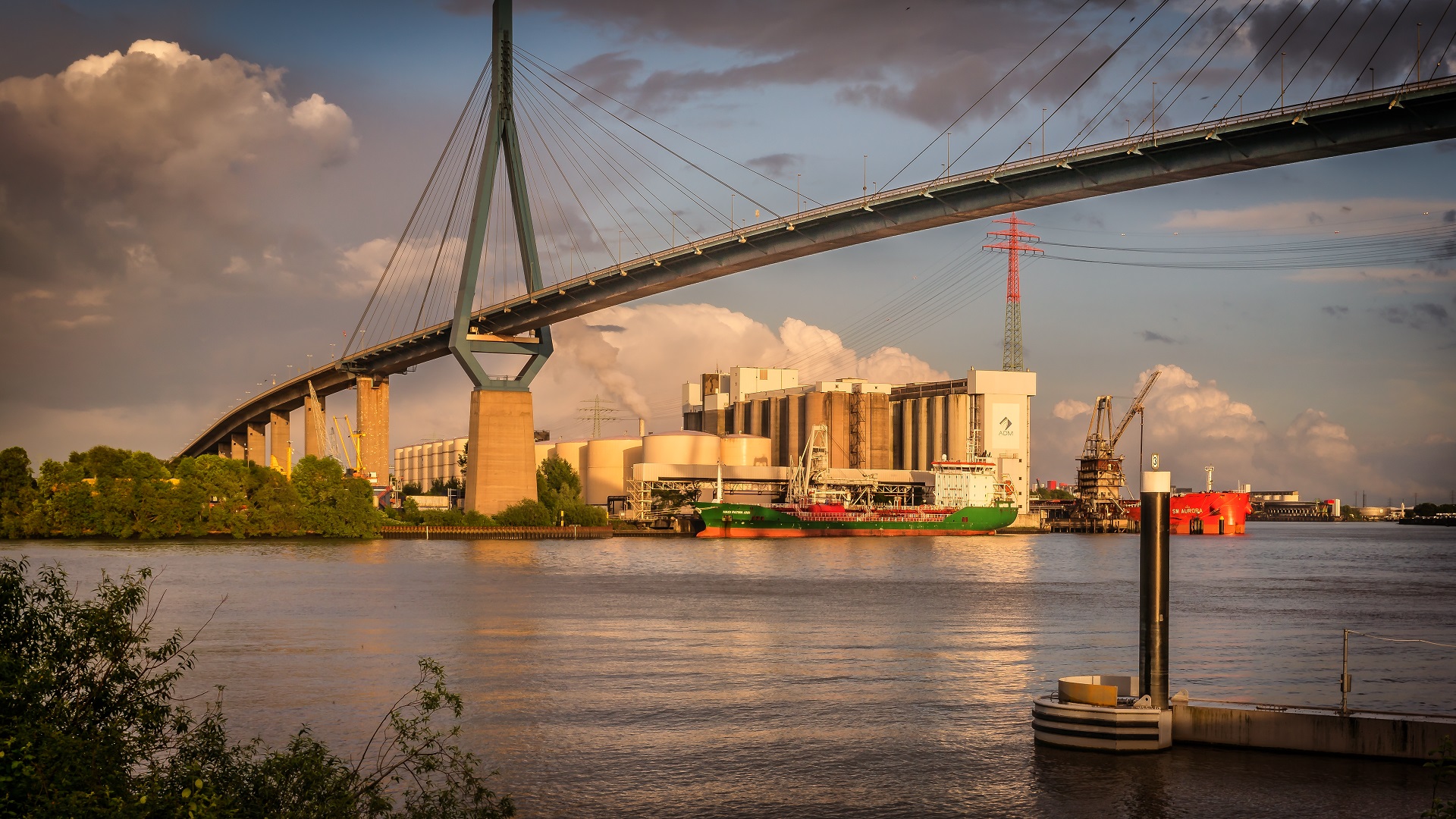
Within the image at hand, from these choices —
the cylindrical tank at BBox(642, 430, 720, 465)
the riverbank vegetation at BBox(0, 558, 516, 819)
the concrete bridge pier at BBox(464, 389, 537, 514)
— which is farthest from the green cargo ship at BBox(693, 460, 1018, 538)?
the riverbank vegetation at BBox(0, 558, 516, 819)

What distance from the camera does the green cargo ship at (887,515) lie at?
310 feet

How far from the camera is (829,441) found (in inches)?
5586

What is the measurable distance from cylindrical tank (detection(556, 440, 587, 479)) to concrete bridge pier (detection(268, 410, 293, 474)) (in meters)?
29.9

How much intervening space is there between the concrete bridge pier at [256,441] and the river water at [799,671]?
60624mm

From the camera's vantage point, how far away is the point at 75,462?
8050cm

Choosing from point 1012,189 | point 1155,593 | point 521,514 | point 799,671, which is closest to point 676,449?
point 521,514

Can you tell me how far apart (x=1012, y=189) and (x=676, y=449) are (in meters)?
79.5

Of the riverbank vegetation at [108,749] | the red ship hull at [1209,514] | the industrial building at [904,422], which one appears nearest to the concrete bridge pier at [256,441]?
the industrial building at [904,422]

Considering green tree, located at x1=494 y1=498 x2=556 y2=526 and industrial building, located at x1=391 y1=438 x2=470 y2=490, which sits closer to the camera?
green tree, located at x1=494 y1=498 x2=556 y2=526

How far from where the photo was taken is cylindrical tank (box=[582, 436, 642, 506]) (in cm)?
12662

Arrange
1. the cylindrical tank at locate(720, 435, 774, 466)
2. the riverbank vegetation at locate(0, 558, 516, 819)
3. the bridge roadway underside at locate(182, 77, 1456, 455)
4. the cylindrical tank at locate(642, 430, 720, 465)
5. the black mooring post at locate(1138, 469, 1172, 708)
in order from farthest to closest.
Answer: the cylindrical tank at locate(720, 435, 774, 466)
the cylindrical tank at locate(642, 430, 720, 465)
the bridge roadway underside at locate(182, 77, 1456, 455)
the black mooring post at locate(1138, 469, 1172, 708)
the riverbank vegetation at locate(0, 558, 516, 819)

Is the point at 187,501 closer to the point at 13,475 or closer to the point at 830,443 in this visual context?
the point at 13,475

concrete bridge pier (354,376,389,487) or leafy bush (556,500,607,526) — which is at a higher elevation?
concrete bridge pier (354,376,389,487)

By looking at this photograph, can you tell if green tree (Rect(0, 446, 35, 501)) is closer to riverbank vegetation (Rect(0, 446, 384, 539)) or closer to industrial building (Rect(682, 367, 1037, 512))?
riverbank vegetation (Rect(0, 446, 384, 539))
